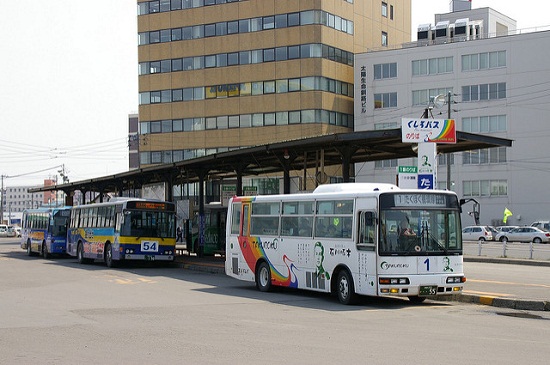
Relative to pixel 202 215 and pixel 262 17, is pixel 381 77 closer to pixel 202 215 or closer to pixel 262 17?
pixel 262 17

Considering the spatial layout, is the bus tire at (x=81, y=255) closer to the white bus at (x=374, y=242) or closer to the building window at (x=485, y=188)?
the white bus at (x=374, y=242)

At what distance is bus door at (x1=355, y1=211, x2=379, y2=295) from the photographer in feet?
56.4

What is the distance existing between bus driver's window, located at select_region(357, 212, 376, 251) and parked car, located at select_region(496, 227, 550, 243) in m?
44.2

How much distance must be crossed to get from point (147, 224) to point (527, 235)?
Result: 121 ft

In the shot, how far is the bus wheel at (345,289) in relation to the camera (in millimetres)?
17922

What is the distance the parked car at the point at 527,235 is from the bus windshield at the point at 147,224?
3336 cm

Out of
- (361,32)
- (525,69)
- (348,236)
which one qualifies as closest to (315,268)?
(348,236)

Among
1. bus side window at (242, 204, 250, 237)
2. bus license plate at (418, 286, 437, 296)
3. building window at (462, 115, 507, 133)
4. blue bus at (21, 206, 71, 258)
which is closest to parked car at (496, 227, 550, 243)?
building window at (462, 115, 507, 133)

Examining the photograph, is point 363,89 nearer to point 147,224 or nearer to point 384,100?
point 384,100

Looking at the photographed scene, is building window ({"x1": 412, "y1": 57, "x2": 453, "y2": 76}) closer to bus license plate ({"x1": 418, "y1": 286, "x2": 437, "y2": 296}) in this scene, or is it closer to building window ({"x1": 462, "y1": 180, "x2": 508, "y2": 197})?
building window ({"x1": 462, "y1": 180, "x2": 508, "y2": 197})

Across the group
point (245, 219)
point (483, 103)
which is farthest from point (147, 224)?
point (483, 103)

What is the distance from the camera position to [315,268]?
1953 cm

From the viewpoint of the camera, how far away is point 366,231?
58.2 ft

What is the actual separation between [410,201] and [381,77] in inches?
2352
